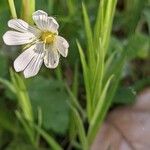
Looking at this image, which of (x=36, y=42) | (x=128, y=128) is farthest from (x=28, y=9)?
(x=128, y=128)

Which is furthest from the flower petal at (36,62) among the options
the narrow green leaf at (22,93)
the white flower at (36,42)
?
the narrow green leaf at (22,93)

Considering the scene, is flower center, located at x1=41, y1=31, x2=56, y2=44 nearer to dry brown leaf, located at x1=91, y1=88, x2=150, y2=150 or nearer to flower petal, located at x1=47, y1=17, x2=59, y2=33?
flower petal, located at x1=47, y1=17, x2=59, y2=33

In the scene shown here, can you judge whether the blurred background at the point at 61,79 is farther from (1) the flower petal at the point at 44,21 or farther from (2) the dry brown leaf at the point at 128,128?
(1) the flower petal at the point at 44,21

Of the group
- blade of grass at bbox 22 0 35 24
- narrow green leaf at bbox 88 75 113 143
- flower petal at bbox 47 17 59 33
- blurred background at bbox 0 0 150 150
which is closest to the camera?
flower petal at bbox 47 17 59 33

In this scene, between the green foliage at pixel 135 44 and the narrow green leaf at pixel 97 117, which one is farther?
the green foliage at pixel 135 44

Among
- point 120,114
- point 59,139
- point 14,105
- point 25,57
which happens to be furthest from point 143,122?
point 25,57

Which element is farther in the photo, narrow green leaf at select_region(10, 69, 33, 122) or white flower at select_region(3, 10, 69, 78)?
narrow green leaf at select_region(10, 69, 33, 122)

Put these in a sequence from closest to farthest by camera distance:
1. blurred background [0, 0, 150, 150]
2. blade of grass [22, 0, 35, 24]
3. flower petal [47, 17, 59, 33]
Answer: flower petal [47, 17, 59, 33], blade of grass [22, 0, 35, 24], blurred background [0, 0, 150, 150]

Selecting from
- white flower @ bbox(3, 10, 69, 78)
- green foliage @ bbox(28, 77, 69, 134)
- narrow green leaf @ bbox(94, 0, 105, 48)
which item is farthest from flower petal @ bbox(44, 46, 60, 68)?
green foliage @ bbox(28, 77, 69, 134)
